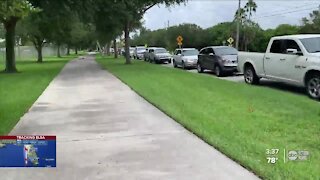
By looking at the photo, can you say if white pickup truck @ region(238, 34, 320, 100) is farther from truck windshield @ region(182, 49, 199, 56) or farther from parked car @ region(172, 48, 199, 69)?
truck windshield @ region(182, 49, 199, 56)

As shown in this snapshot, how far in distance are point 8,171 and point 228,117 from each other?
505 cm

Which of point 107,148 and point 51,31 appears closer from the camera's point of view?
point 107,148

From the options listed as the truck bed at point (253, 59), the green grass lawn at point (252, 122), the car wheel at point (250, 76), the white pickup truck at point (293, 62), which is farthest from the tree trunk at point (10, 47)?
the white pickup truck at point (293, 62)

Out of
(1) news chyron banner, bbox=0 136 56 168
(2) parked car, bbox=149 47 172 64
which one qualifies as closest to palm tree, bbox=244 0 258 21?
(2) parked car, bbox=149 47 172 64

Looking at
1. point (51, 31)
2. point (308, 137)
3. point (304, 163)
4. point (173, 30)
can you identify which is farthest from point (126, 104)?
point (173, 30)

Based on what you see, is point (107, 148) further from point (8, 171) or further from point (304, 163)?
point (304, 163)

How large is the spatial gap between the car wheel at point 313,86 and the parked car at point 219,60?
9845 mm

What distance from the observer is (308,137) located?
7.55m

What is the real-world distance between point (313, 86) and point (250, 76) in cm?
463

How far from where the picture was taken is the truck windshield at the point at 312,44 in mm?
14222

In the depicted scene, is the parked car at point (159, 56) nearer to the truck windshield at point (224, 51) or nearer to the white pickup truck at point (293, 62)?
the truck windshield at point (224, 51)

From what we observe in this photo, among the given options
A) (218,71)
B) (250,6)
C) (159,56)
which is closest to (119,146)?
(218,71)

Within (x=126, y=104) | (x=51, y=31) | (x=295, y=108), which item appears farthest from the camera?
(x=51, y=31)

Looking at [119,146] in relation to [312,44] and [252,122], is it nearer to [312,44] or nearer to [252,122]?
[252,122]
